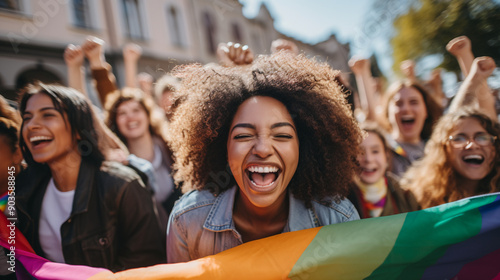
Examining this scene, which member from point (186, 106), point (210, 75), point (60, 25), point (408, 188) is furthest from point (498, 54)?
point (60, 25)

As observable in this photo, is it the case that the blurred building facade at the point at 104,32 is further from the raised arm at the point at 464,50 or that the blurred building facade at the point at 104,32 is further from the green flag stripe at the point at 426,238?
the green flag stripe at the point at 426,238

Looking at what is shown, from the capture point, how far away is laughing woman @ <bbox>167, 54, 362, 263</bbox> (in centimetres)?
164

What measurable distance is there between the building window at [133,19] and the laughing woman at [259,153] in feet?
19.1

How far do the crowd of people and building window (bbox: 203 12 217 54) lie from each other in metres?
10.4

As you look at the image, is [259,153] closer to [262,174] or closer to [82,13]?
[262,174]

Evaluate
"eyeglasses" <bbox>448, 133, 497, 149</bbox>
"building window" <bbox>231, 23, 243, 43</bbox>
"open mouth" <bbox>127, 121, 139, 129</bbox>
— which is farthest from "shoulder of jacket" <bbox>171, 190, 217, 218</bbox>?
"building window" <bbox>231, 23, 243, 43</bbox>

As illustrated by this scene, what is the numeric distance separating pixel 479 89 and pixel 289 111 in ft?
5.33

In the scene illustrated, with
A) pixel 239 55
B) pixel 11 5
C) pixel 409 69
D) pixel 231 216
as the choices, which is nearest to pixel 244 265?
pixel 231 216

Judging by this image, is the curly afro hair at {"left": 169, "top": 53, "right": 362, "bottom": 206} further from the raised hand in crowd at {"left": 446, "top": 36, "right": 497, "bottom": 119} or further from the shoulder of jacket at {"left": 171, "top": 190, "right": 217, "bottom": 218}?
the raised hand in crowd at {"left": 446, "top": 36, "right": 497, "bottom": 119}

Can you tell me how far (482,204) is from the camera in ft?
4.99

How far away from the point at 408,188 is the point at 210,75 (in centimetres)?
181

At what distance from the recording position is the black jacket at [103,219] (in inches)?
74.3

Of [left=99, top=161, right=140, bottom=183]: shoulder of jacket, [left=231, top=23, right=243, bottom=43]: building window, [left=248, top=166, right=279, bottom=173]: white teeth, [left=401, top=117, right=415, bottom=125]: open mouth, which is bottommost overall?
[left=248, top=166, right=279, bottom=173]: white teeth

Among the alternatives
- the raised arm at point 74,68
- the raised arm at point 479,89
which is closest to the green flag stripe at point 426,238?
the raised arm at point 479,89
